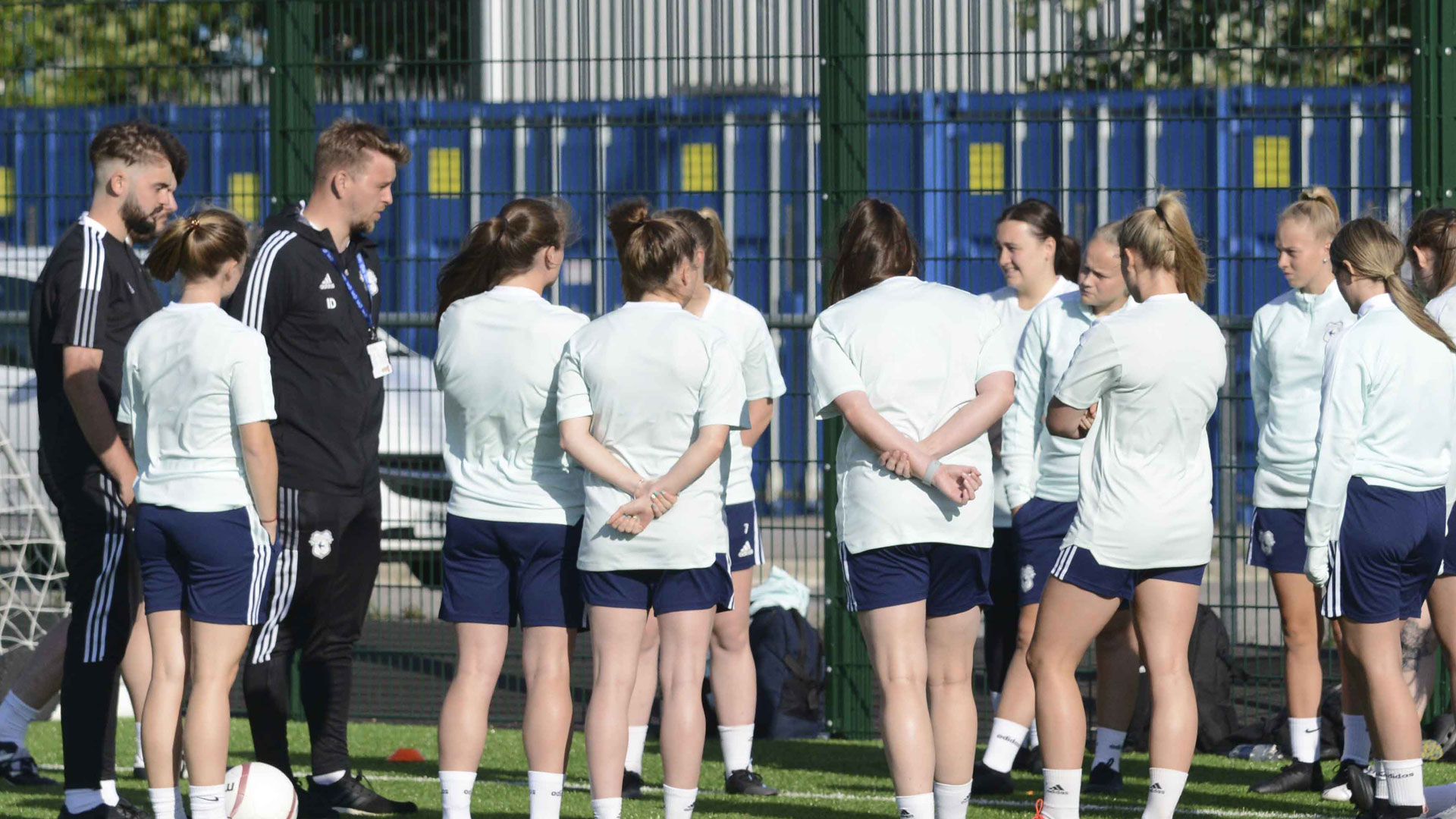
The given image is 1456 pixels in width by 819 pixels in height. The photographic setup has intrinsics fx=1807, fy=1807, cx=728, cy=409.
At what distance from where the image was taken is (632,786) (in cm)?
613

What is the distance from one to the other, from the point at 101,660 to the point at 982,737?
356 centimetres

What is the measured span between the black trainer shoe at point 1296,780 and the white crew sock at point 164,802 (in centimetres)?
348

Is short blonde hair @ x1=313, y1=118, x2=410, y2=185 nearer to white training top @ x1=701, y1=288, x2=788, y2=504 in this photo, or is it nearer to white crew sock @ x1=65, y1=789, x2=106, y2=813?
white training top @ x1=701, y1=288, x2=788, y2=504

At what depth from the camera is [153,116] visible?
7.88 m

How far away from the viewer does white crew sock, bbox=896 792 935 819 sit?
4.93 m

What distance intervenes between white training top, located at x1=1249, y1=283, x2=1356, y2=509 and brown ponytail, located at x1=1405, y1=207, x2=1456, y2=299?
0.32 meters

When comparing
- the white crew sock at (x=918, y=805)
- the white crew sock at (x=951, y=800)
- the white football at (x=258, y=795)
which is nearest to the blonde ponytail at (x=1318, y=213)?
the white crew sock at (x=951, y=800)

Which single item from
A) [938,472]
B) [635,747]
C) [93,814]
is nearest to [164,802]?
[93,814]

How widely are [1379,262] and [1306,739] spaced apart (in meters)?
1.83

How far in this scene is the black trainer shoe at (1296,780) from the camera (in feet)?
19.9

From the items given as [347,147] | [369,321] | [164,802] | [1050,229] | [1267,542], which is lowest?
[164,802]

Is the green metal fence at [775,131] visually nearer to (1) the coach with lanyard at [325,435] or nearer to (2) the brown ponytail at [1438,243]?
(2) the brown ponytail at [1438,243]

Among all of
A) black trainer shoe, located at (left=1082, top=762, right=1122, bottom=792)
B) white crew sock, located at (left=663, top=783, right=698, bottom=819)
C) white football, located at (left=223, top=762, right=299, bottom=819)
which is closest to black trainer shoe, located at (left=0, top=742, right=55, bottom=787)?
white football, located at (left=223, top=762, right=299, bottom=819)

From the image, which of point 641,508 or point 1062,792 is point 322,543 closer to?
point 641,508
